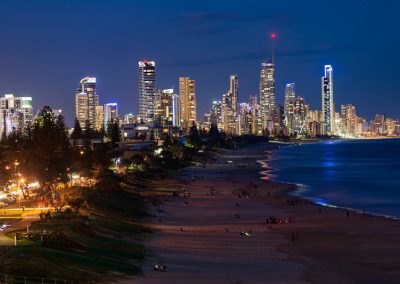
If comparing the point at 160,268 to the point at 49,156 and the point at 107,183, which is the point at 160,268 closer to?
the point at 49,156

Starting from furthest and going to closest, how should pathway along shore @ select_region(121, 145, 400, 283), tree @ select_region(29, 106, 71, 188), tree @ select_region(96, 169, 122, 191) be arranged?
tree @ select_region(96, 169, 122, 191) < tree @ select_region(29, 106, 71, 188) < pathway along shore @ select_region(121, 145, 400, 283)

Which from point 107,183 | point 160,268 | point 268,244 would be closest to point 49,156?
point 107,183

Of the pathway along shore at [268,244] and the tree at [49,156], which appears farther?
the tree at [49,156]

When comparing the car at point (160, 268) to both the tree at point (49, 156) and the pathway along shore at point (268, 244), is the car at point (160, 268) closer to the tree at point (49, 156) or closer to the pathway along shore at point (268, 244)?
the pathway along shore at point (268, 244)

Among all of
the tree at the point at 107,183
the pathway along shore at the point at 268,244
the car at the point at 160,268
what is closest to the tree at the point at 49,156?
the tree at the point at 107,183

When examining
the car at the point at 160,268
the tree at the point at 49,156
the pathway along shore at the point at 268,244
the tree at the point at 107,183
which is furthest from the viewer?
the tree at the point at 107,183

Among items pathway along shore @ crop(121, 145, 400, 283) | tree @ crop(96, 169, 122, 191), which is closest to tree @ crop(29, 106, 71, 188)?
tree @ crop(96, 169, 122, 191)

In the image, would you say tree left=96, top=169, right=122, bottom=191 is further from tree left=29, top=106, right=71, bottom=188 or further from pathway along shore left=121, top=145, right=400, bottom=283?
pathway along shore left=121, top=145, right=400, bottom=283

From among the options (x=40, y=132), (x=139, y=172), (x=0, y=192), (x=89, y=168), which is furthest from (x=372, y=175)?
(x=0, y=192)

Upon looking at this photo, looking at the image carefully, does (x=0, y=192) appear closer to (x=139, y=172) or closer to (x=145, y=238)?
(x=145, y=238)
